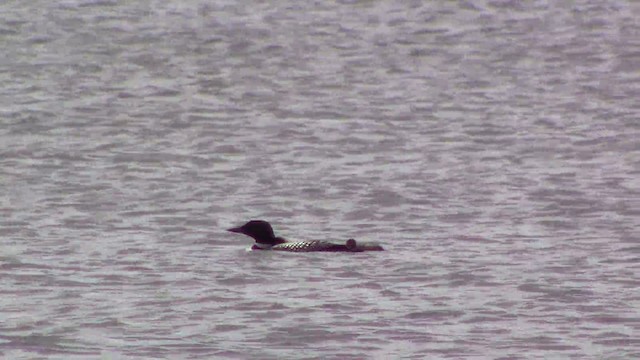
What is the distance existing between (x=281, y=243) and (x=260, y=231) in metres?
0.22

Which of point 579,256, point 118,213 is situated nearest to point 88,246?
point 118,213

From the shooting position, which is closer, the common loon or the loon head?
the common loon

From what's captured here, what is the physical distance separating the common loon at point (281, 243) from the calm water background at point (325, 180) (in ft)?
0.36

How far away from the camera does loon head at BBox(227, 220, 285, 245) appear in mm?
21188

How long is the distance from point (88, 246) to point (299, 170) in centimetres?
608

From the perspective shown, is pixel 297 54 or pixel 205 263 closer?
pixel 205 263

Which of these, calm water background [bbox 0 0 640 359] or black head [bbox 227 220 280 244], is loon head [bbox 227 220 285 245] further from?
calm water background [bbox 0 0 640 359]

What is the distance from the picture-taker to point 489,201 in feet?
79.2

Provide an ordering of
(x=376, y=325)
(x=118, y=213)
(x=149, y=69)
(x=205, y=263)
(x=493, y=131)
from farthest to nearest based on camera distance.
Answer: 1. (x=149, y=69)
2. (x=493, y=131)
3. (x=118, y=213)
4. (x=205, y=263)
5. (x=376, y=325)

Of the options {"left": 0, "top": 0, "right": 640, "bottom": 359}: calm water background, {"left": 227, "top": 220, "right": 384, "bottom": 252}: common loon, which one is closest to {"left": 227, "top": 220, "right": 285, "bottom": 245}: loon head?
{"left": 227, "top": 220, "right": 384, "bottom": 252}: common loon

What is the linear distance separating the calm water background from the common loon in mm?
109

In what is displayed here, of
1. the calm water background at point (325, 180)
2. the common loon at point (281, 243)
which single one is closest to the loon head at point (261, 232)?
the common loon at point (281, 243)

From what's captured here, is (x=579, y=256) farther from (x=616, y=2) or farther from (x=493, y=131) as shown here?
(x=616, y=2)

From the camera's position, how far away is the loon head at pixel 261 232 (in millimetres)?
21188
